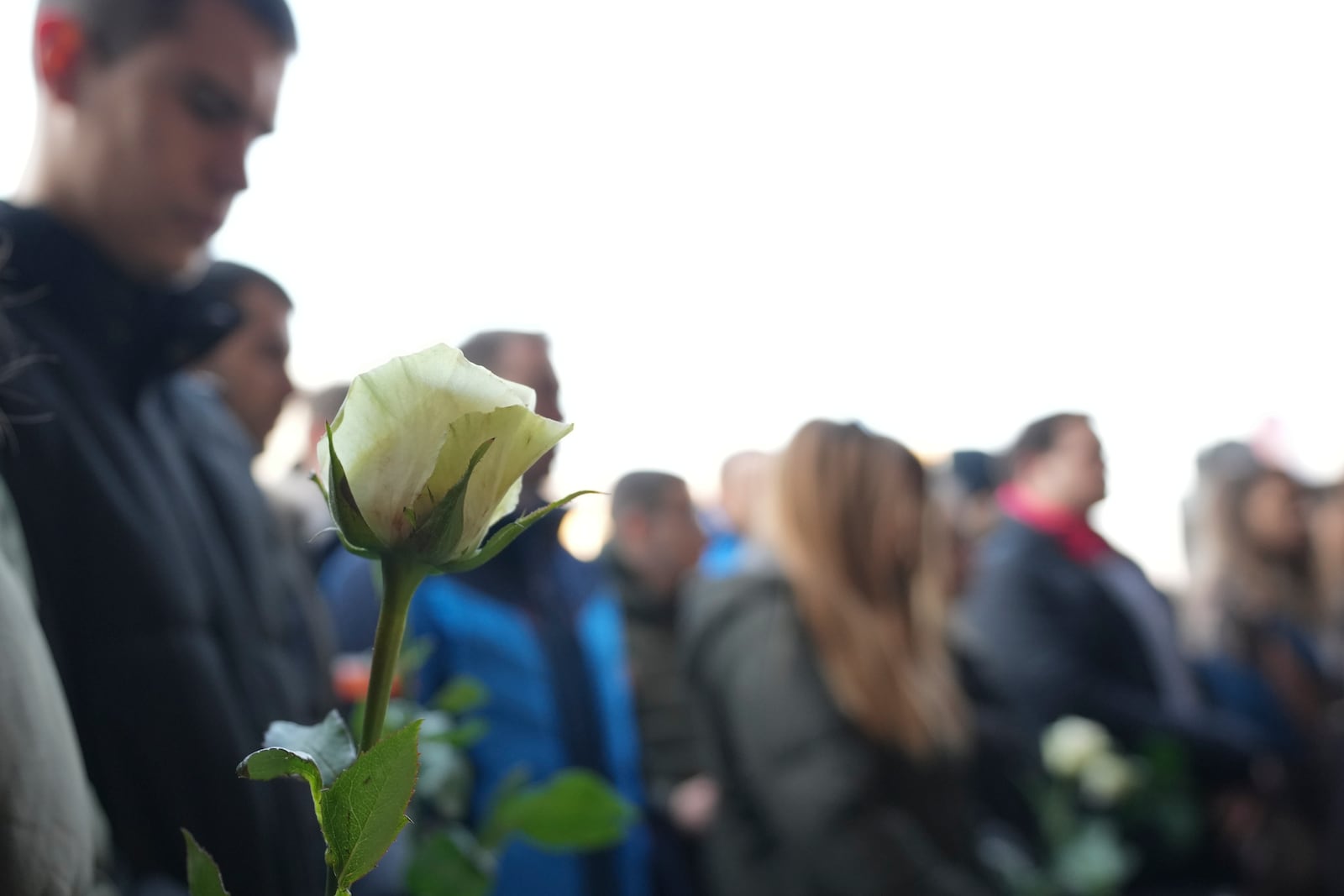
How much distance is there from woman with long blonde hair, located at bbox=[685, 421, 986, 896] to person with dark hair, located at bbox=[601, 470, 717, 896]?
1.34 ft

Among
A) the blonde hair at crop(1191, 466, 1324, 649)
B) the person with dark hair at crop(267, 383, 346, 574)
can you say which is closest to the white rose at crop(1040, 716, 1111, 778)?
Answer: the blonde hair at crop(1191, 466, 1324, 649)

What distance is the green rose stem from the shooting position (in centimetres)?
33

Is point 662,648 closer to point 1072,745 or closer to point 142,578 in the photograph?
point 1072,745

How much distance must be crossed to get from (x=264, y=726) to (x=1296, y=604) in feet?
8.99

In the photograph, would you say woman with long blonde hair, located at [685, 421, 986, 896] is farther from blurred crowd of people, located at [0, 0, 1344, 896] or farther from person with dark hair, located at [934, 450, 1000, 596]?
person with dark hair, located at [934, 450, 1000, 596]

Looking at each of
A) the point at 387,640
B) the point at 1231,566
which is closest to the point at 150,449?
the point at 387,640

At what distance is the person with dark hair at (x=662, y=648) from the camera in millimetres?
2055

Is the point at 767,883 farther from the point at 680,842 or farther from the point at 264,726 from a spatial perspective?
the point at 264,726

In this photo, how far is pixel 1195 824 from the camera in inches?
88.3

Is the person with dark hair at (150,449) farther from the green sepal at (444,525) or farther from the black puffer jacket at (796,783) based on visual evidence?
the black puffer jacket at (796,783)

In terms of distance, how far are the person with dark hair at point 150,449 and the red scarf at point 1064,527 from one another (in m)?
1.71

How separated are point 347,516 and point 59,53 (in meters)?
0.67

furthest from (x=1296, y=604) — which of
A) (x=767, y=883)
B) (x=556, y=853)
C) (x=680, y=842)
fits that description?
(x=556, y=853)

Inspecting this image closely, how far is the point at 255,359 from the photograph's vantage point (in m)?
1.62
